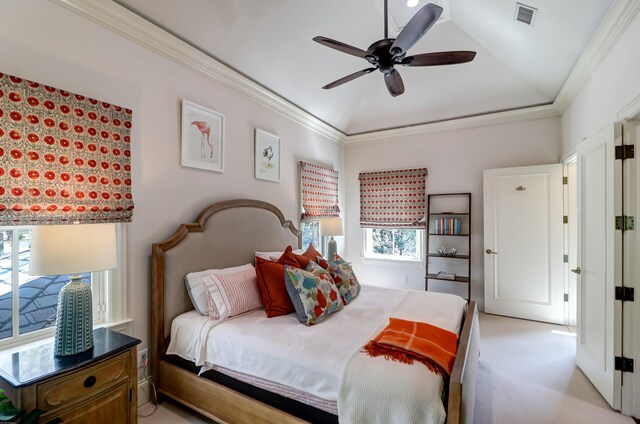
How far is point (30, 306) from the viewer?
1.87 metres

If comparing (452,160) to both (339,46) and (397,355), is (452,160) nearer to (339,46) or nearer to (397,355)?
(339,46)

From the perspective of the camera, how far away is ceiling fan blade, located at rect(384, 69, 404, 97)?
2369 millimetres

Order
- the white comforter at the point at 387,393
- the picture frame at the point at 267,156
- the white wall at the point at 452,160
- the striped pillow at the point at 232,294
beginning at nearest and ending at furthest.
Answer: the white comforter at the point at 387,393 < the striped pillow at the point at 232,294 < the picture frame at the point at 267,156 < the white wall at the point at 452,160

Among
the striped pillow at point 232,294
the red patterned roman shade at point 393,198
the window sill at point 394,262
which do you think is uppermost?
the red patterned roman shade at point 393,198

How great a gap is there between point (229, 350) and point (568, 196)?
14.2ft

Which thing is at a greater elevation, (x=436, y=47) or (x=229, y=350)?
(x=436, y=47)

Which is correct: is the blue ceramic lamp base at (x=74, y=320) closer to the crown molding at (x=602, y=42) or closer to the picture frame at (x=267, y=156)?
the picture frame at (x=267, y=156)

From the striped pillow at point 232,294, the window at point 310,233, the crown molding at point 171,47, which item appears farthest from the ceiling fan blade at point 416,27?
the window at point 310,233

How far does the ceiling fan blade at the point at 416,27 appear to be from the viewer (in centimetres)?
170

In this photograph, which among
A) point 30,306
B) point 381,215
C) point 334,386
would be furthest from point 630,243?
point 30,306

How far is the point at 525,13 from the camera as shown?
2.60 m

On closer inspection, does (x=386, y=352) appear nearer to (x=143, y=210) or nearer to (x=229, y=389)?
(x=229, y=389)

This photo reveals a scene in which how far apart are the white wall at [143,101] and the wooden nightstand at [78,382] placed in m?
0.58

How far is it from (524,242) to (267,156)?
3.60 metres
